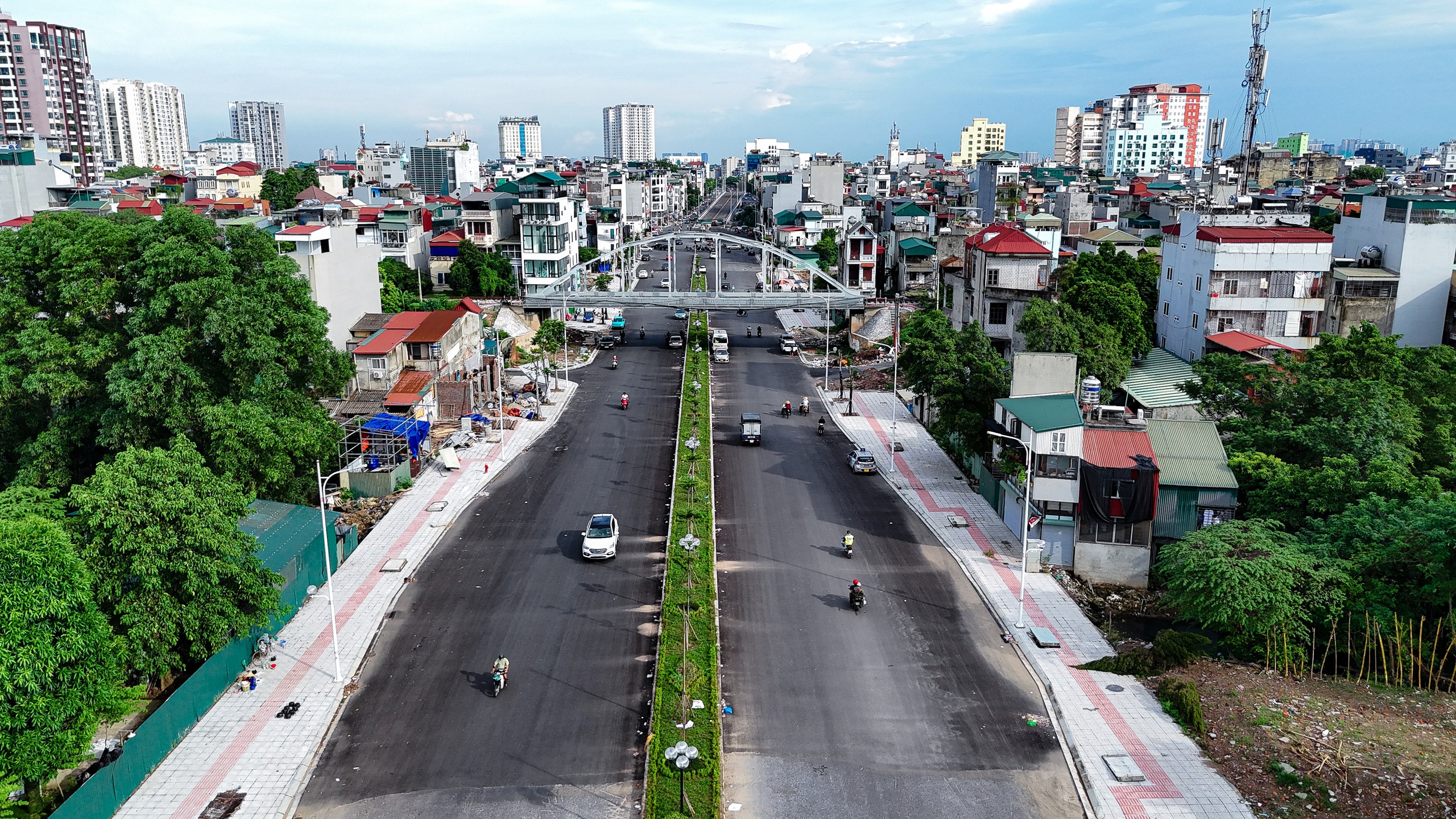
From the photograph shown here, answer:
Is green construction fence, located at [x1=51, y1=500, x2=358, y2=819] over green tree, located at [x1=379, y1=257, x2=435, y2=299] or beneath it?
beneath

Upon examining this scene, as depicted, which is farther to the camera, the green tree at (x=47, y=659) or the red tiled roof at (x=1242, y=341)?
the red tiled roof at (x=1242, y=341)

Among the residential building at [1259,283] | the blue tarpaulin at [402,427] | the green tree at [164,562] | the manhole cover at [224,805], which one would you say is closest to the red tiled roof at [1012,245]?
the residential building at [1259,283]

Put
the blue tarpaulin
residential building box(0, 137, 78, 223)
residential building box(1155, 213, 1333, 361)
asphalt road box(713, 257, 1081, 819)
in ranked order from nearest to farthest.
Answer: asphalt road box(713, 257, 1081, 819)
the blue tarpaulin
residential building box(1155, 213, 1333, 361)
residential building box(0, 137, 78, 223)

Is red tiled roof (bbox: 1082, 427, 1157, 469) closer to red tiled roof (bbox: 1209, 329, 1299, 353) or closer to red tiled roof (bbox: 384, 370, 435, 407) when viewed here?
red tiled roof (bbox: 1209, 329, 1299, 353)

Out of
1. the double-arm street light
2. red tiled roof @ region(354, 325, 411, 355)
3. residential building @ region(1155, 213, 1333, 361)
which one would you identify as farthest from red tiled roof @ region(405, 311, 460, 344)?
residential building @ region(1155, 213, 1333, 361)

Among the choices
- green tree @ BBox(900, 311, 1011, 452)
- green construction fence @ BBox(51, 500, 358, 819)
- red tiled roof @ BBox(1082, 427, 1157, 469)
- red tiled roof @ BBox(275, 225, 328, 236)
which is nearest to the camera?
green construction fence @ BBox(51, 500, 358, 819)

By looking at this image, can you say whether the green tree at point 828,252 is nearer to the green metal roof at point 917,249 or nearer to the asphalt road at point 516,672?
the green metal roof at point 917,249

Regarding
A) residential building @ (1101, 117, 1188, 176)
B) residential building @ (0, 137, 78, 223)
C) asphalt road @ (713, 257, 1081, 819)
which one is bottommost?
asphalt road @ (713, 257, 1081, 819)

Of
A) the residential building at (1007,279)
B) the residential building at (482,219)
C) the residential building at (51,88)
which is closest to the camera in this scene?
the residential building at (1007,279)
